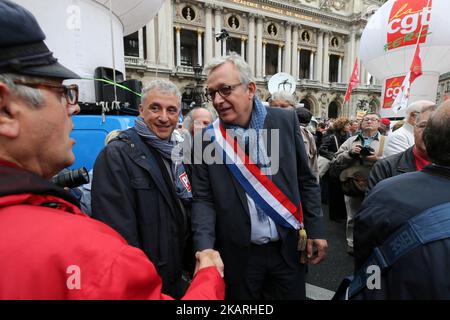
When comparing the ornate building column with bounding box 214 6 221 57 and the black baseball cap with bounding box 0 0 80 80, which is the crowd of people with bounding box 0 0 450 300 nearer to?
the black baseball cap with bounding box 0 0 80 80

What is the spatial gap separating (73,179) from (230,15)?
96.9 feet

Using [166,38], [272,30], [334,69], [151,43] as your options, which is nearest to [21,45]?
[151,43]

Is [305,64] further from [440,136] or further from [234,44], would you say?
[440,136]

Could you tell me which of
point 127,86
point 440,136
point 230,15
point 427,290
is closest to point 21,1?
point 127,86

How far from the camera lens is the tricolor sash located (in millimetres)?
1618

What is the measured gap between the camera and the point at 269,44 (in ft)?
99.7

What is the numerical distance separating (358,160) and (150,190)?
2.83m

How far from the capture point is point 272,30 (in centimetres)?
2989

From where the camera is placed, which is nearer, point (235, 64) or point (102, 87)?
point (235, 64)

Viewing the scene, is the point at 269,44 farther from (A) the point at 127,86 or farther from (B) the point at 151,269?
(B) the point at 151,269

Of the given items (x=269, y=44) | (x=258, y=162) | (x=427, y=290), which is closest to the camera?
(x=427, y=290)

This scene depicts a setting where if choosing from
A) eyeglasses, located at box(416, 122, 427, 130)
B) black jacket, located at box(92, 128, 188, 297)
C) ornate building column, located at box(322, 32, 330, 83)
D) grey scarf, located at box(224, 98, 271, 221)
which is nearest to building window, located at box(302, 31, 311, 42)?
ornate building column, located at box(322, 32, 330, 83)

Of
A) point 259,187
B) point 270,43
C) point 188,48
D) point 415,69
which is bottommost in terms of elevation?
point 259,187

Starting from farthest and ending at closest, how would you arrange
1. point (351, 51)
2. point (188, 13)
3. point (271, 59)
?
point (351, 51), point (271, 59), point (188, 13)
